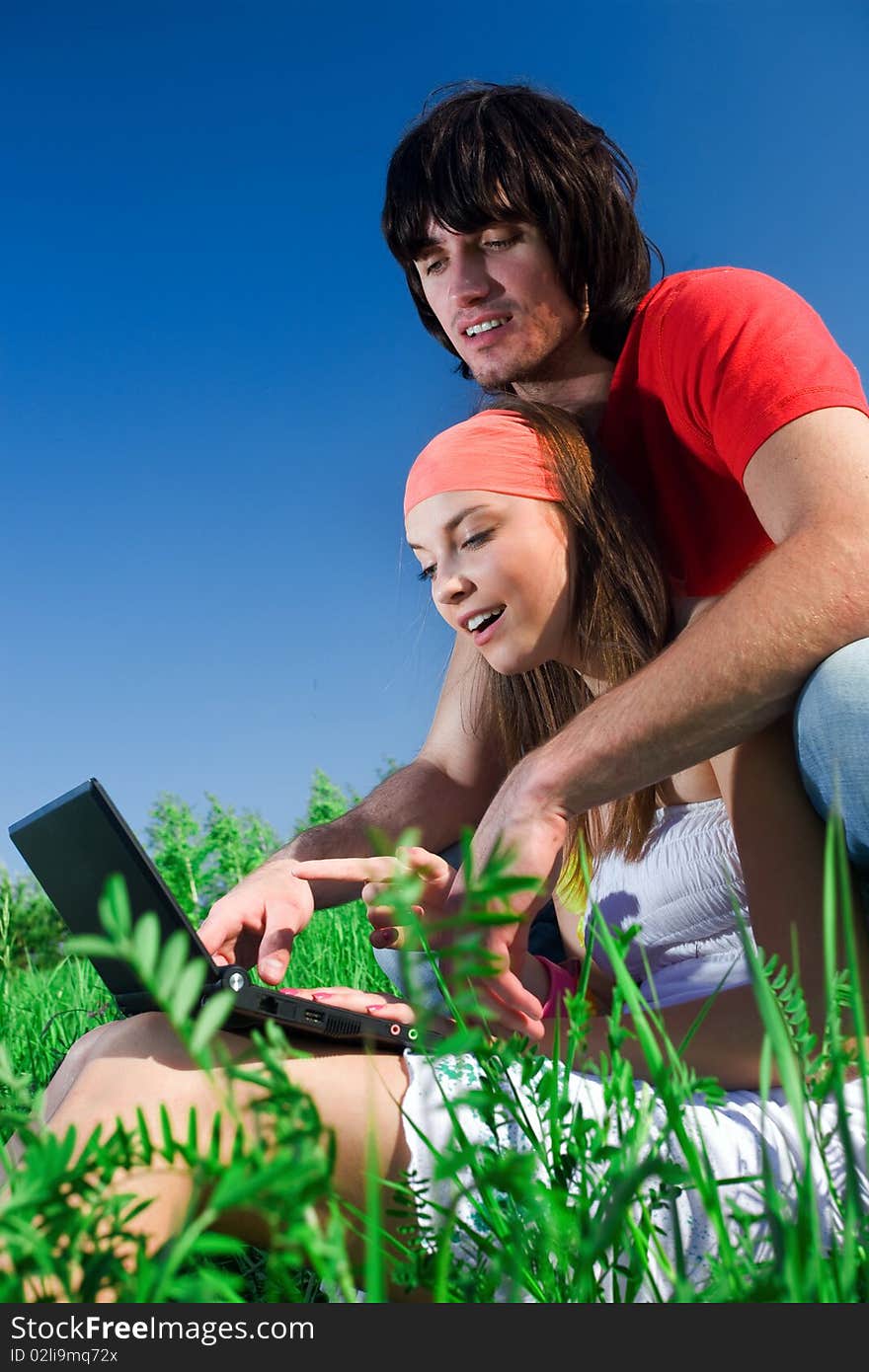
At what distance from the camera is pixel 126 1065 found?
3.86ft

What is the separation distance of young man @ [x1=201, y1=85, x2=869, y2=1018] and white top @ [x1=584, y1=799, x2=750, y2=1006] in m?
0.42

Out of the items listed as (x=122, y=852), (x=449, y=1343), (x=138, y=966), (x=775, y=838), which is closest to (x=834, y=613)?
(x=775, y=838)

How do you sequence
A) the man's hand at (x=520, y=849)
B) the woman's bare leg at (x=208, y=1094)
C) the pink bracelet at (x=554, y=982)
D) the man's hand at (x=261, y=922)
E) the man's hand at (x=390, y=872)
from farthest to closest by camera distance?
1. the pink bracelet at (x=554, y=982)
2. the man's hand at (x=261, y=922)
3. the man's hand at (x=390, y=872)
4. the man's hand at (x=520, y=849)
5. the woman's bare leg at (x=208, y=1094)

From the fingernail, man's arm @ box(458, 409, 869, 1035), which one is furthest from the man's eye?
the fingernail

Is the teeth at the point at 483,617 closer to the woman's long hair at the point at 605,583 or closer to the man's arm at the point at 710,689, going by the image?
the woman's long hair at the point at 605,583

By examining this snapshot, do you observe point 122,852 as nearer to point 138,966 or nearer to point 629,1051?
point 629,1051

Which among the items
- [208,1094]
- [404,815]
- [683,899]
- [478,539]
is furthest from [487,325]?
[208,1094]

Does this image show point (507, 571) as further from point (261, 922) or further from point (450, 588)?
point (261, 922)

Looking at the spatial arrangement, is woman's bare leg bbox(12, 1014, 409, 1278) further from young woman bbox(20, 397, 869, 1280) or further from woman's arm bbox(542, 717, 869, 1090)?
woman's arm bbox(542, 717, 869, 1090)

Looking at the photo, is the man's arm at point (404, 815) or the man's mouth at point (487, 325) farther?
the man's mouth at point (487, 325)

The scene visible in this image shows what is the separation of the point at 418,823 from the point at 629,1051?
1.22m

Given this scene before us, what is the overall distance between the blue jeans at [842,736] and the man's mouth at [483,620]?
2.63ft

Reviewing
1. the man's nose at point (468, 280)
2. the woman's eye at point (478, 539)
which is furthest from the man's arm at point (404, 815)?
the man's nose at point (468, 280)

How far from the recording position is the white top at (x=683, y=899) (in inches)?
76.9
